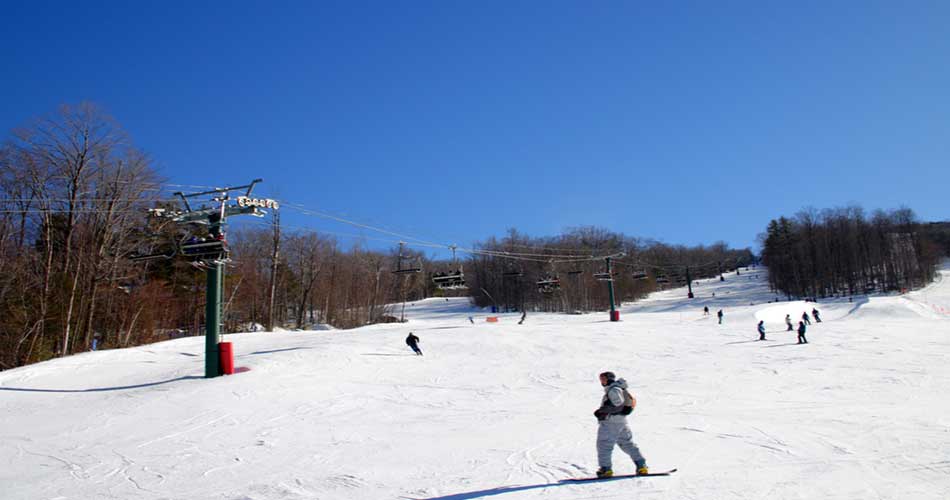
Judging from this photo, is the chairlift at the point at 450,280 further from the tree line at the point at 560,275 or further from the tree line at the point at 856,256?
the tree line at the point at 856,256

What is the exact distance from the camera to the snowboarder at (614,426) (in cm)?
687

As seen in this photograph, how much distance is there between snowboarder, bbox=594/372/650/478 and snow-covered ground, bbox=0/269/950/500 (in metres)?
0.27

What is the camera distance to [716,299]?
284 feet

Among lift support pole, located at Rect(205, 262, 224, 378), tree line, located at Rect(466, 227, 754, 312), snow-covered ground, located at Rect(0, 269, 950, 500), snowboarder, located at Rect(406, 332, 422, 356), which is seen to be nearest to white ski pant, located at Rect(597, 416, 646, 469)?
snow-covered ground, located at Rect(0, 269, 950, 500)

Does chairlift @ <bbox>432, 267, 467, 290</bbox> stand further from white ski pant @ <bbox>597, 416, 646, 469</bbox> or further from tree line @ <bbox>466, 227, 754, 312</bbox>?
tree line @ <bbox>466, 227, 754, 312</bbox>

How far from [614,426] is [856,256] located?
90.6m

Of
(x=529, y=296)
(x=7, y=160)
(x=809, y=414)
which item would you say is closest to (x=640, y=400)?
(x=809, y=414)

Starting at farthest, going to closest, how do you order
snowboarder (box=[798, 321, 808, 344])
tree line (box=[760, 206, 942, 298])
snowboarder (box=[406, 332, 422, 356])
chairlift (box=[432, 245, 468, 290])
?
tree line (box=[760, 206, 942, 298]), chairlift (box=[432, 245, 468, 290]), snowboarder (box=[798, 321, 808, 344]), snowboarder (box=[406, 332, 422, 356])

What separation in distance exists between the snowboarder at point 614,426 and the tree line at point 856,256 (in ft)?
284

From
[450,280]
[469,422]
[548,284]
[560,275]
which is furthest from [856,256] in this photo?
[469,422]

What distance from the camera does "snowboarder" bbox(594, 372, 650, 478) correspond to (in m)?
6.87

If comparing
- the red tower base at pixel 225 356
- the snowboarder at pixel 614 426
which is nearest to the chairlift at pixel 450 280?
the red tower base at pixel 225 356

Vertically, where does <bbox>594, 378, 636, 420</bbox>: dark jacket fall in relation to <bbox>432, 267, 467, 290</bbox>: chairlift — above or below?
below

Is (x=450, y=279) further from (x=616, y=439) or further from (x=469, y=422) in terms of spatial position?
(x=616, y=439)
